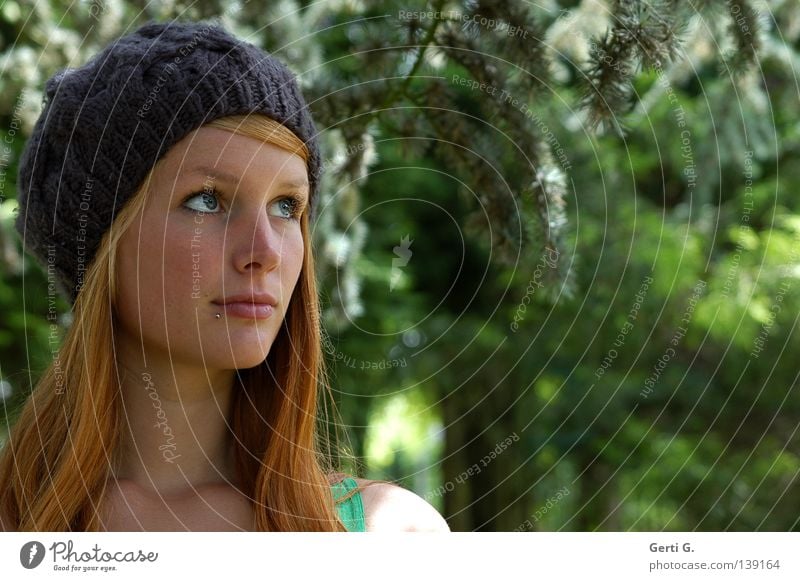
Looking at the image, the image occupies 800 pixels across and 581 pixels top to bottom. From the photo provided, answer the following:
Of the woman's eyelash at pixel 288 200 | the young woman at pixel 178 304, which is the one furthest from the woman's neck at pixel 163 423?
the woman's eyelash at pixel 288 200

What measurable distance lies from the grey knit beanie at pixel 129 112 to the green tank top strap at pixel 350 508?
1.53 ft

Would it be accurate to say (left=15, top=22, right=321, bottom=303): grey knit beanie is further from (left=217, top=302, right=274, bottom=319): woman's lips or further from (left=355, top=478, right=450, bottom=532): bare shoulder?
(left=355, top=478, right=450, bottom=532): bare shoulder

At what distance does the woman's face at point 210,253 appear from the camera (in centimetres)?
121

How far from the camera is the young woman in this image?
1220 mm

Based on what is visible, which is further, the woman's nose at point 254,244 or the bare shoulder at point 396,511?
the bare shoulder at point 396,511

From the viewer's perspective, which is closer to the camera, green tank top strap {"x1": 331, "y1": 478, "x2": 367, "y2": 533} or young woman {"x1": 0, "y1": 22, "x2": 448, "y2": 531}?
young woman {"x1": 0, "y1": 22, "x2": 448, "y2": 531}

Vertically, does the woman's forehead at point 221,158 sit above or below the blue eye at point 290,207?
above

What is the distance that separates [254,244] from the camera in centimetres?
121

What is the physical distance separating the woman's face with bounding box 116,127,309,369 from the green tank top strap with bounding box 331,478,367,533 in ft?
0.82

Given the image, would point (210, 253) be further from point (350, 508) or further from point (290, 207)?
point (350, 508)
